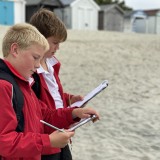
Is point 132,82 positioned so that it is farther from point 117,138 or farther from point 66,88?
point 117,138

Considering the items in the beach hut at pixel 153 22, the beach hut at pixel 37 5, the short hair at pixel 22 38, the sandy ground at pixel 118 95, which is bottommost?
the sandy ground at pixel 118 95

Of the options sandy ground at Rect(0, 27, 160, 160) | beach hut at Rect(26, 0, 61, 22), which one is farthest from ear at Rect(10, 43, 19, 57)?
beach hut at Rect(26, 0, 61, 22)

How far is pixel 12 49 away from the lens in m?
1.63

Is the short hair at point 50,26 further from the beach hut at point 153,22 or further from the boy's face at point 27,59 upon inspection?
the beach hut at point 153,22

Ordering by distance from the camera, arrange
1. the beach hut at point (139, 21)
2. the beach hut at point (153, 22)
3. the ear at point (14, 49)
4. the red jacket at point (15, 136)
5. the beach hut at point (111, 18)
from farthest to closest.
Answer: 1. the beach hut at point (139, 21)
2. the beach hut at point (153, 22)
3. the beach hut at point (111, 18)
4. the ear at point (14, 49)
5. the red jacket at point (15, 136)

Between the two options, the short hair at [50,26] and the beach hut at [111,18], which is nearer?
the short hair at [50,26]

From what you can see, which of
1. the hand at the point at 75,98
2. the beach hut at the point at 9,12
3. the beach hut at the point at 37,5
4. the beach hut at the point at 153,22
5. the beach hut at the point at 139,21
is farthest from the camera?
the beach hut at the point at 139,21

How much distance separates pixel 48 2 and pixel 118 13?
8.54m

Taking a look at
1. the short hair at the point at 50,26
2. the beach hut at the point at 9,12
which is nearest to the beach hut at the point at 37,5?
the beach hut at the point at 9,12

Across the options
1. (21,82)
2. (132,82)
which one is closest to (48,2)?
(132,82)

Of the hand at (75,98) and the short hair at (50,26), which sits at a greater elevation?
the short hair at (50,26)

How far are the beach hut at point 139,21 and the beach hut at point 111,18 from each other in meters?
3.72

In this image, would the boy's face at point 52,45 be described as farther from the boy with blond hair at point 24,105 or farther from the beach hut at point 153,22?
the beach hut at point 153,22

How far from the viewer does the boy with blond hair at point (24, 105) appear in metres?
1.52
